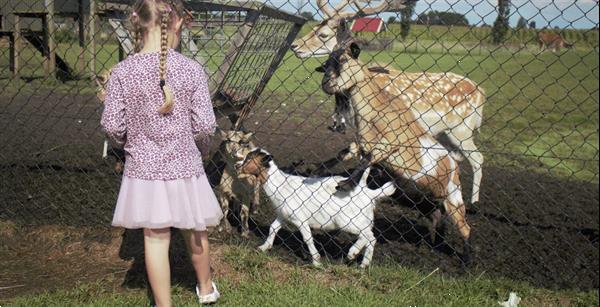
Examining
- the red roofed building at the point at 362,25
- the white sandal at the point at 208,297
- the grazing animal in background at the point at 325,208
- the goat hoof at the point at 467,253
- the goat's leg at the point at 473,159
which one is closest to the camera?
the white sandal at the point at 208,297

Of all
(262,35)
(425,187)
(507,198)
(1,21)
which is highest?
(262,35)

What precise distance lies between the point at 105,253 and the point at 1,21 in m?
12.1

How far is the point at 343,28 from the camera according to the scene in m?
5.75

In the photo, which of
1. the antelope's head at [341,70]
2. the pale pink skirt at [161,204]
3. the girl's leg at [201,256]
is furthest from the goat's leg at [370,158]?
the pale pink skirt at [161,204]

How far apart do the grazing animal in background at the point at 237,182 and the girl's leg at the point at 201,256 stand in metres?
1.40

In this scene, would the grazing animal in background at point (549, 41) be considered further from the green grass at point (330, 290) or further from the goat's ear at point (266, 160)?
the goat's ear at point (266, 160)

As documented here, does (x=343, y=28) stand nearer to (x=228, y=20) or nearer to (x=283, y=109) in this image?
(x=228, y=20)

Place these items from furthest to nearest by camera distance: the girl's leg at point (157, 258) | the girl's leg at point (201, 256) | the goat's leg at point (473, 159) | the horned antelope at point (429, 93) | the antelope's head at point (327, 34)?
the goat's leg at point (473, 159), the horned antelope at point (429, 93), the antelope's head at point (327, 34), the girl's leg at point (201, 256), the girl's leg at point (157, 258)

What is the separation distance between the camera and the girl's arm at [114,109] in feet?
10.2

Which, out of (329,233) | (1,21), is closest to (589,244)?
(329,233)

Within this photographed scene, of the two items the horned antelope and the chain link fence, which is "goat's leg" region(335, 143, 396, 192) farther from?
the horned antelope

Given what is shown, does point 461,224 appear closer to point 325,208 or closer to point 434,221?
point 434,221

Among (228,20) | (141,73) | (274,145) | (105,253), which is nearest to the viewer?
(141,73)

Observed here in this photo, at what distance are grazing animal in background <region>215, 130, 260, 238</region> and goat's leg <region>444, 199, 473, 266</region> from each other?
1.42m
